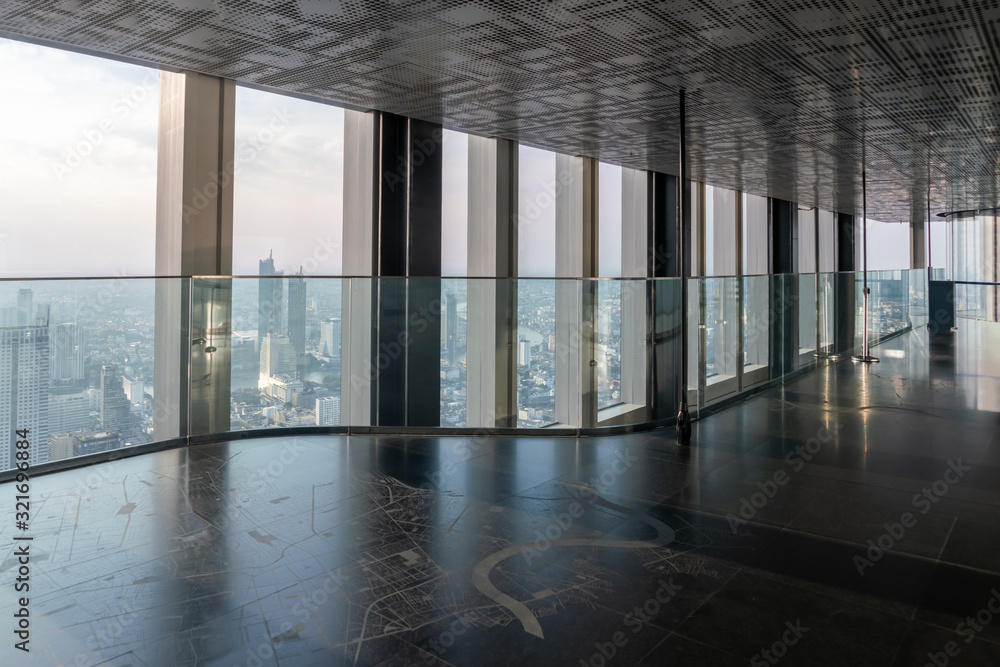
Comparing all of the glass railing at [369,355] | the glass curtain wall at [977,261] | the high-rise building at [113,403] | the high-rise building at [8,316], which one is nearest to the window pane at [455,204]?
the glass railing at [369,355]

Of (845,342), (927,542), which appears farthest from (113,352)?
(845,342)

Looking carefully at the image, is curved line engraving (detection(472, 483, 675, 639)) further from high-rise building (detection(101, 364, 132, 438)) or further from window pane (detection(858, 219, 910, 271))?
window pane (detection(858, 219, 910, 271))

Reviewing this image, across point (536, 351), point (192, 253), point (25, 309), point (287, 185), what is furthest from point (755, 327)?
point (25, 309)

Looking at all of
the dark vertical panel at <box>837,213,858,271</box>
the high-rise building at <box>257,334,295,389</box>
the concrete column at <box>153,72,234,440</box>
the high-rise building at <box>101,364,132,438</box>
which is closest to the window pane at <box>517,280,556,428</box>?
the high-rise building at <box>257,334,295,389</box>

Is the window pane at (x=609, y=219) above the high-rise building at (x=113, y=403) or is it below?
above

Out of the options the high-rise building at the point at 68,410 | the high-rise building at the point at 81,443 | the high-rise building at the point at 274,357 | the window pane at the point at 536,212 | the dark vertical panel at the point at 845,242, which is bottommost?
the high-rise building at the point at 81,443

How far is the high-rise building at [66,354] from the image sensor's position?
5000mm

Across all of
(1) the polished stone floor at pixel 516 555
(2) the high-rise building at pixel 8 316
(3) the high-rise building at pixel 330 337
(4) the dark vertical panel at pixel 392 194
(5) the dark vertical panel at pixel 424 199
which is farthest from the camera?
(5) the dark vertical panel at pixel 424 199

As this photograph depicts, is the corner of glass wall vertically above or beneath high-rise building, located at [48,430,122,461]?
above

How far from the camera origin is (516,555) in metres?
3.61

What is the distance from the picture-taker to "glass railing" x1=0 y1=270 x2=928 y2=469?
5.45 meters

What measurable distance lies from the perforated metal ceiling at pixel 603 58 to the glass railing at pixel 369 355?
1.75 meters

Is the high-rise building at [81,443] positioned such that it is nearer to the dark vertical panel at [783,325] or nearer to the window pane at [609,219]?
the window pane at [609,219]

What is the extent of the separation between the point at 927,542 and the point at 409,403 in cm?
440
